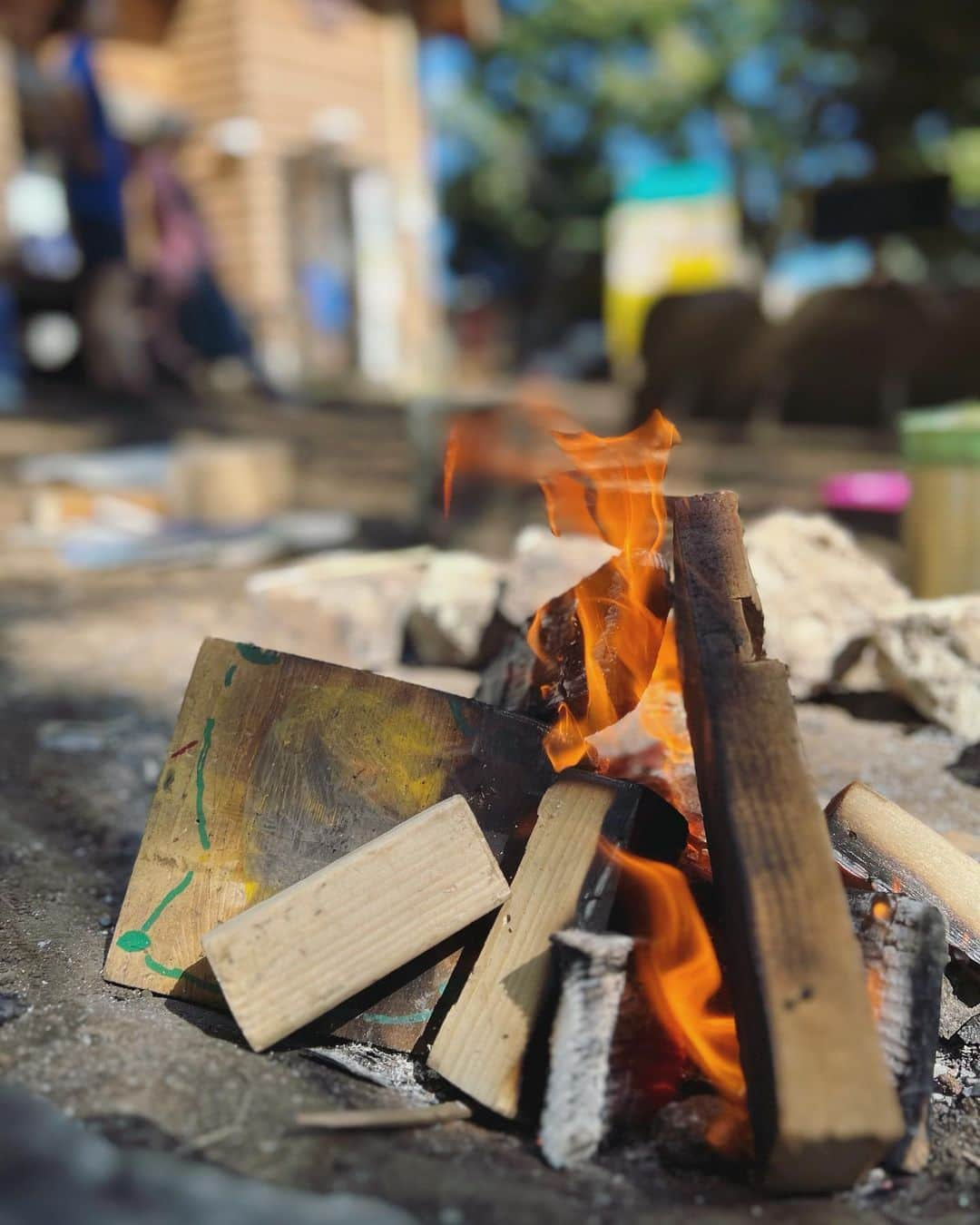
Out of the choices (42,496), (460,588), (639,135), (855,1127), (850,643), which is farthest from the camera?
(639,135)

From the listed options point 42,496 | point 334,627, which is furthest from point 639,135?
point 334,627

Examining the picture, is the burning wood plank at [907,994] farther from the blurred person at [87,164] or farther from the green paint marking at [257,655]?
the blurred person at [87,164]

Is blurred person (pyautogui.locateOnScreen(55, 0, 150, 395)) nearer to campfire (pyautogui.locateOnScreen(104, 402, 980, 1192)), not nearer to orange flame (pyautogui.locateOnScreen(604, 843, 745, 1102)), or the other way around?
campfire (pyautogui.locateOnScreen(104, 402, 980, 1192))

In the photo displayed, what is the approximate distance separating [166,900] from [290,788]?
0.30 m

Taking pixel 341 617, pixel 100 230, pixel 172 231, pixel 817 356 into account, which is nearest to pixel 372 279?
pixel 172 231

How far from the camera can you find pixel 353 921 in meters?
1.76

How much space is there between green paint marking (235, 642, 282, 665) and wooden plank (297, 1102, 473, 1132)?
0.83 m

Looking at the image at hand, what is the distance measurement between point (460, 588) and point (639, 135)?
29.1 metres

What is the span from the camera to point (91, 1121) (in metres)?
1.46

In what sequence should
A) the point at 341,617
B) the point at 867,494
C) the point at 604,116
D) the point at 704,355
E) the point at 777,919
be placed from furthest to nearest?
the point at 604,116 < the point at 704,355 < the point at 867,494 < the point at 341,617 < the point at 777,919

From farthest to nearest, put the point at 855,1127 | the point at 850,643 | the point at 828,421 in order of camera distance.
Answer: the point at 828,421 < the point at 850,643 < the point at 855,1127

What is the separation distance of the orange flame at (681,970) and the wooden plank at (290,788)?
0.26 m

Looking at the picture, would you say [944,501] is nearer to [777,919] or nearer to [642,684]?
[642,684]

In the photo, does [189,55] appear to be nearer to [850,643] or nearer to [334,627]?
[334,627]
